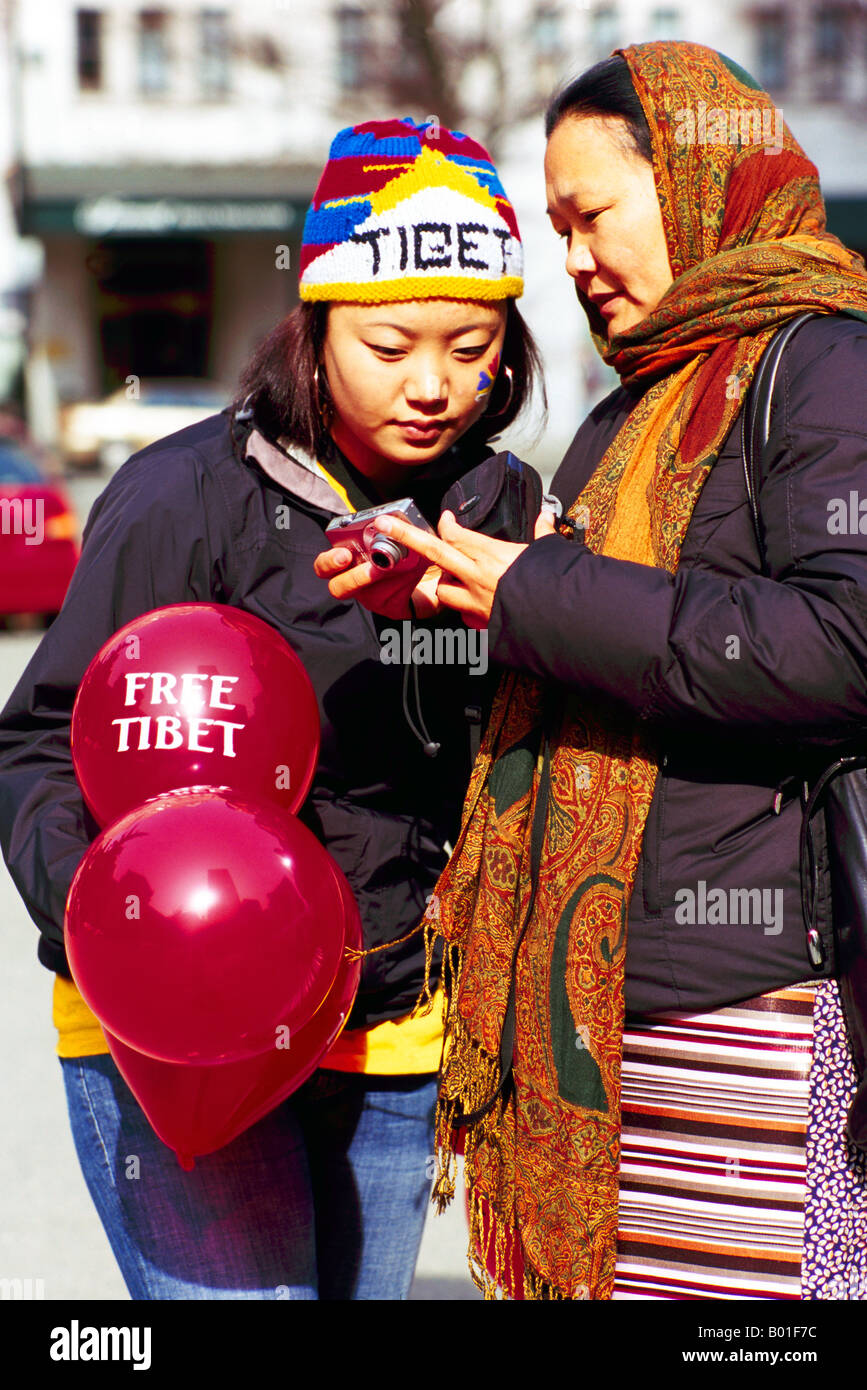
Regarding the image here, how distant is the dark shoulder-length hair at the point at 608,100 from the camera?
7.34 feet

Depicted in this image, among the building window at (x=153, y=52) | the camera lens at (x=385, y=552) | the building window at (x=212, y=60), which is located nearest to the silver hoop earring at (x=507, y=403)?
the camera lens at (x=385, y=552)

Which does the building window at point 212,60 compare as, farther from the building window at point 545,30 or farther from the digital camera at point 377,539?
the digital camera at point 377,539

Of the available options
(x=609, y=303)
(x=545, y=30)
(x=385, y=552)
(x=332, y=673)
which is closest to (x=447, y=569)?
(x=385, y=552)

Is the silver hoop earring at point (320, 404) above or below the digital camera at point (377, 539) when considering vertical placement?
above

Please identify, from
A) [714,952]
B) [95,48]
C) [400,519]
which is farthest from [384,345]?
[95,48]

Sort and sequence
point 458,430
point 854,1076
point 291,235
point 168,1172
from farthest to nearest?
point 291,235 → point 458,430 → point 168,1172 → point 854,1076

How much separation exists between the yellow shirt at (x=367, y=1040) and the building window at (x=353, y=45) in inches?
816

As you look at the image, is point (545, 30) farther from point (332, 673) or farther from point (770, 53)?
point (332, 673)

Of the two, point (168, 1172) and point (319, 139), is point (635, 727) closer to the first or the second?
point (168, 1172)

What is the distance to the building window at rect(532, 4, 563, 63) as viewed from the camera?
70.4ft

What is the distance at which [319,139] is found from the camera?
30.8 meters

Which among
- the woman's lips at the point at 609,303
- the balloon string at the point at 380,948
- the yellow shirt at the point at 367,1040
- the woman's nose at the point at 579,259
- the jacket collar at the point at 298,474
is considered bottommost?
the yellow shirt at the point at 367,1040

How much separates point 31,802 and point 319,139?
100 feet

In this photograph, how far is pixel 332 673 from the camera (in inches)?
92.2
